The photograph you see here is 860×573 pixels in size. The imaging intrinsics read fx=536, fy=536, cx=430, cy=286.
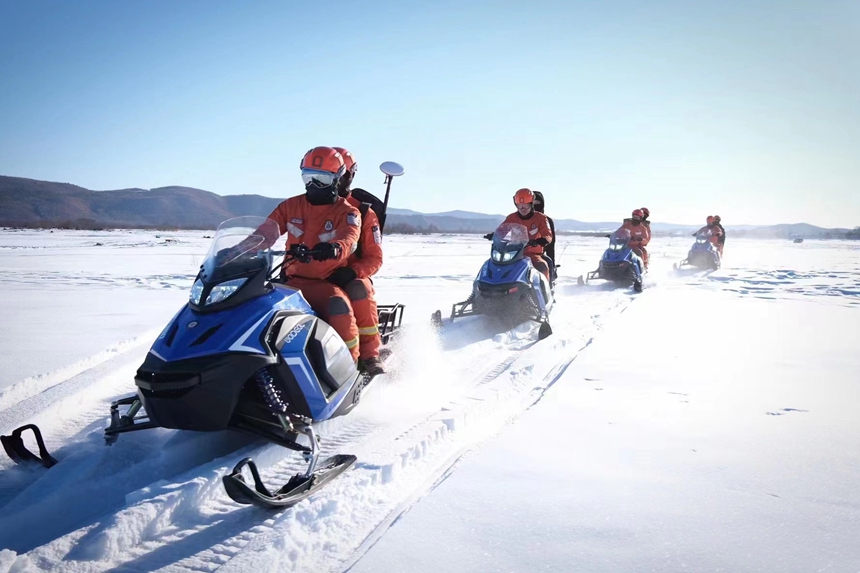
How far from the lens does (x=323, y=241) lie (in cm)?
397

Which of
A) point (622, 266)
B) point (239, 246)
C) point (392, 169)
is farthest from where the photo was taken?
point (622, 266)

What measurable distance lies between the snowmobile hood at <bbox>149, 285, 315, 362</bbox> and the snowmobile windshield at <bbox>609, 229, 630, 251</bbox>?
10.9 meters

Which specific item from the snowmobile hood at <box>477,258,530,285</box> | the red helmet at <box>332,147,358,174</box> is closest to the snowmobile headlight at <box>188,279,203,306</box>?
the red helmet at <box>332,147,358,174</box>

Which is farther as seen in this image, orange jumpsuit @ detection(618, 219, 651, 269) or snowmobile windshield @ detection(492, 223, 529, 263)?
orange jumpsuit @ detection(618, 219, 651, 269)

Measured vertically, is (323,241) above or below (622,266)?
above

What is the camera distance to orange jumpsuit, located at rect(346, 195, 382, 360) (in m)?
4.04

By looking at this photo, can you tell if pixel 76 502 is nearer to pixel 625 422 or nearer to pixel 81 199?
pixel 625 422

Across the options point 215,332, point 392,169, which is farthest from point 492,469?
point 392,169

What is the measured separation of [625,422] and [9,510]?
11.6 feet

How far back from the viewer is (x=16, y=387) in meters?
4.04

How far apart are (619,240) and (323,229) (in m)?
10.1

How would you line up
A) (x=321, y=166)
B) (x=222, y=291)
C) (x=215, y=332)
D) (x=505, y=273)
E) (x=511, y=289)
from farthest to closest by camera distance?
(x=505, y=273) < (x=511, y=289) < (x=321, y=166) < (x=222, y=291) < (x=215, y=332)

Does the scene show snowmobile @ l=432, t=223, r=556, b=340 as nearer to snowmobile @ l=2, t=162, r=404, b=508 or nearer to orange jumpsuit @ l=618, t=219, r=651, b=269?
snowmobile @ l=2, t=162, r=404, b=508

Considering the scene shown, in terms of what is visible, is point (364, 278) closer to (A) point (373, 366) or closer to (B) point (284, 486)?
(A) point (373, 366)
